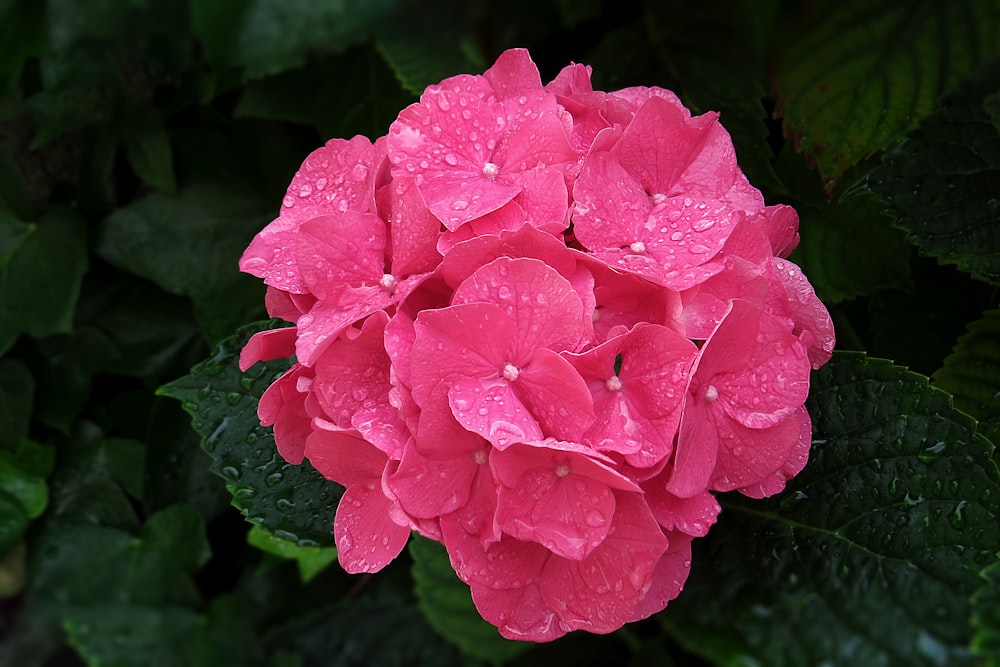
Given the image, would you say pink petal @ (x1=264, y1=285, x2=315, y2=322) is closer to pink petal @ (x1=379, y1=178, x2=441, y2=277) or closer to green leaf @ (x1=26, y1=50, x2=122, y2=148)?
pink petal @ (x1=379, y1=178, x2=441, y2=277)

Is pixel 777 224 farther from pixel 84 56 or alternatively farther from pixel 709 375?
pixel 84 56

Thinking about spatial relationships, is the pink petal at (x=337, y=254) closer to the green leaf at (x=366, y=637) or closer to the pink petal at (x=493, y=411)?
the pink petal at (x=493, y=411)

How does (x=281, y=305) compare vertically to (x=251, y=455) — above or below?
above

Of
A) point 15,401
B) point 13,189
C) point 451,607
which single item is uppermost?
point 13,189

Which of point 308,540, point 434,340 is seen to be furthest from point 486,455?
point 308,540

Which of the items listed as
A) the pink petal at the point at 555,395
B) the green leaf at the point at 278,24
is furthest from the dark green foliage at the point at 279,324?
the pink petal at the point at 555,395

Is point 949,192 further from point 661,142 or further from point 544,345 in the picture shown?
point 544,345

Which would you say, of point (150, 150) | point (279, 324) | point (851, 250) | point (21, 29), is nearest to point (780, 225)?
point (851, 250)
